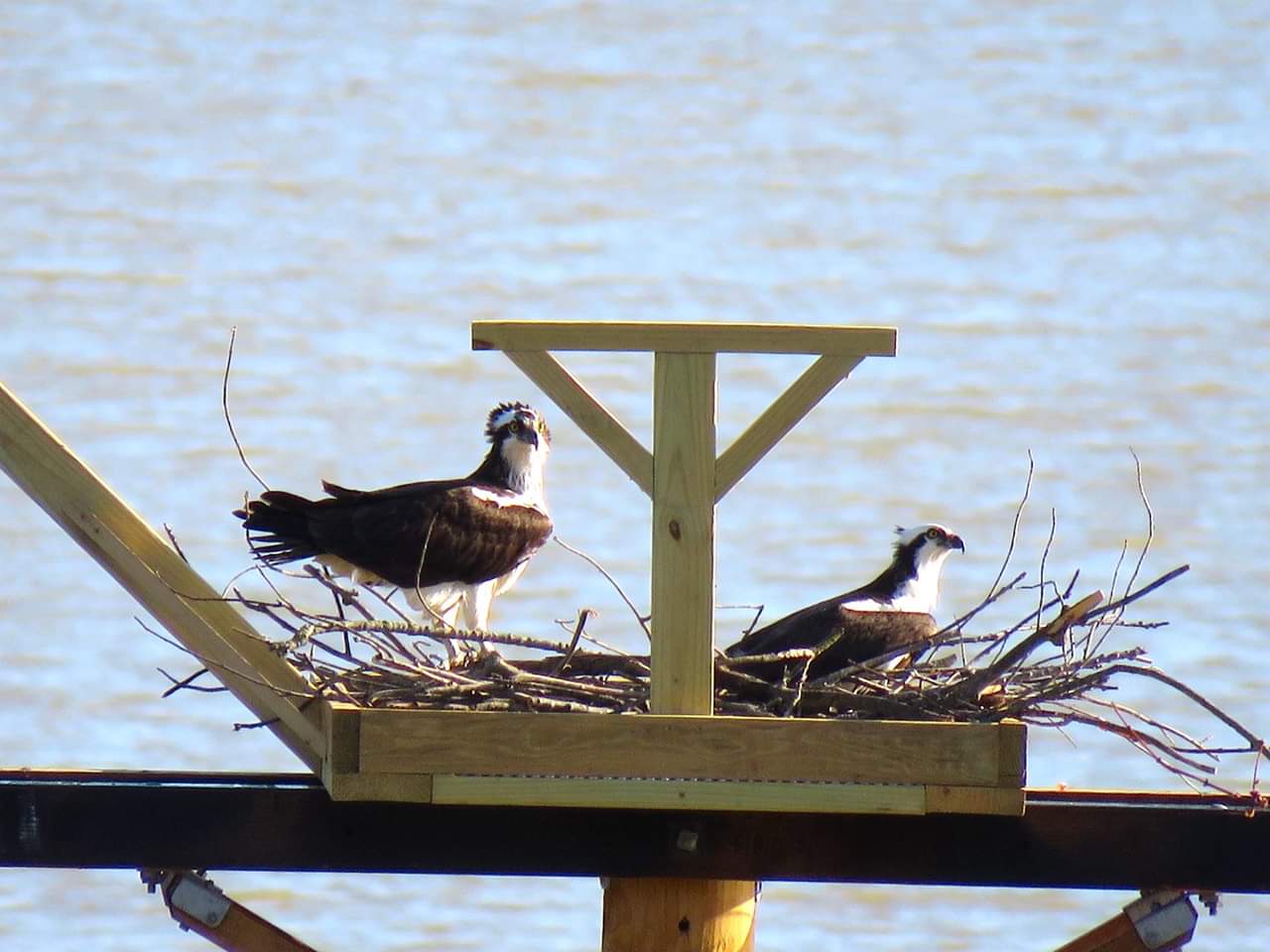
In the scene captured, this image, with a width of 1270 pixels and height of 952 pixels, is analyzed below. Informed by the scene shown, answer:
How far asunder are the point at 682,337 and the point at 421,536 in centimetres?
189

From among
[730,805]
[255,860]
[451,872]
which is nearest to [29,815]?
[255,860]

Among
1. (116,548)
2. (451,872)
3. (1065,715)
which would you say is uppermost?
(116,548)

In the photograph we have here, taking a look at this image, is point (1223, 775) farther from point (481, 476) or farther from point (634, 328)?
point (634, 328)

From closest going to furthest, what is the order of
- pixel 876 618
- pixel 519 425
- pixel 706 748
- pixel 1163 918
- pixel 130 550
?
1. pixel 706 748
2. pixel 130 550
3. pixel 1163 918
4. pixel 876 618
5. pixel 519 425

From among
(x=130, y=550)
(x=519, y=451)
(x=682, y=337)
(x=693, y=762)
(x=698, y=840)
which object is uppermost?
(x=519, y=451)

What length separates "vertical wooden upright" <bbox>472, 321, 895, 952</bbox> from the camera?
372 centimetres

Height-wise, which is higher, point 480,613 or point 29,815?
point 480,613

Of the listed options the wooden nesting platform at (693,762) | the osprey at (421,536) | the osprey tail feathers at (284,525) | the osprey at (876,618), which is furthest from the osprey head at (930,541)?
the wooden nesting platform at (693,762)

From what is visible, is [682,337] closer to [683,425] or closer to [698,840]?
[683,425]

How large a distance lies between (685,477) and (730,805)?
24.8 inches

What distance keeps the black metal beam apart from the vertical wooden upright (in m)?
0.45

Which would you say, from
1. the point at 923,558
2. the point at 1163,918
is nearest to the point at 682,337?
the point at 1163,918

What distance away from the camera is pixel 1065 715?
3.93 meters

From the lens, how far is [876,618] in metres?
5.41
